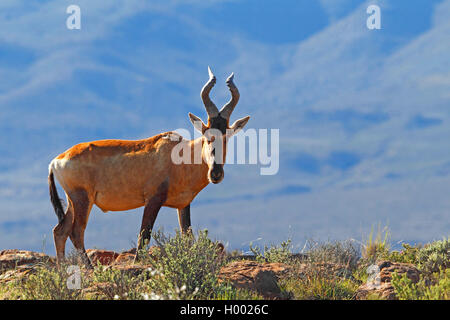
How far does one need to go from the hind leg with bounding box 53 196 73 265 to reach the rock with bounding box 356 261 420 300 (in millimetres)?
6489

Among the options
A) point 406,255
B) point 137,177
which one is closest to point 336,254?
point 406,255

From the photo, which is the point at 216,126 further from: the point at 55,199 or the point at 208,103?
the point at 55,199

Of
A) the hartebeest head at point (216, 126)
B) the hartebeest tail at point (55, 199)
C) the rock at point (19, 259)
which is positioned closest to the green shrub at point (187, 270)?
the hartebeest head at point (216, 126)

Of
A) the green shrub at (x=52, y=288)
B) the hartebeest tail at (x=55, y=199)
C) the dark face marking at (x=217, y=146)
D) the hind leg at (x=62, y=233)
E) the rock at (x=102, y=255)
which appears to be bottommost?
the rock at (x=102, y=255)

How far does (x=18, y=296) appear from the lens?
9.17m

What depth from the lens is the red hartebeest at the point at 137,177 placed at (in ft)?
37.0

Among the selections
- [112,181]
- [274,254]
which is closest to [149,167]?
[112,181]

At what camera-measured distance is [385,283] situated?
30.3 ft

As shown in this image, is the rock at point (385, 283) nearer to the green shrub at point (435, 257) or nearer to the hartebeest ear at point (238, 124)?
the green shrub at point (435, 257)

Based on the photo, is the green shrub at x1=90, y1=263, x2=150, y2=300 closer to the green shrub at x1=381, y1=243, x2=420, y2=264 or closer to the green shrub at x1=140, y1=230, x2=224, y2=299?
the green shrub at x1=140, y1=230, x2=224, y2=299

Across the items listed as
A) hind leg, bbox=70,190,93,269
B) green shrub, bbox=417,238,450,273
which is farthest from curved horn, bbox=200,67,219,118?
green shrub, bbox=417,238,450,273

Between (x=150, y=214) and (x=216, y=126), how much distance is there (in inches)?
93.0

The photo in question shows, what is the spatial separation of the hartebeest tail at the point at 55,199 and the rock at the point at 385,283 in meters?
6.93
